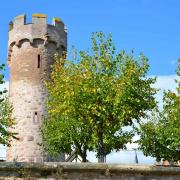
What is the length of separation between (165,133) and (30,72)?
1171cm

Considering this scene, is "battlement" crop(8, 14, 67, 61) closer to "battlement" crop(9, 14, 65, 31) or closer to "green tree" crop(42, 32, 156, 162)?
"battlement" crop(9, 14, 65, 31)

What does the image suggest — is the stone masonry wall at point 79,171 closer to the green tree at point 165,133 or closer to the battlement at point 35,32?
the green tree at point 165,133

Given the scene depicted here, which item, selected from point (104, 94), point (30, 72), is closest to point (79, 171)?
point (104, 94)

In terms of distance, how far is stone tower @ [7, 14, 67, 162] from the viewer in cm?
3362

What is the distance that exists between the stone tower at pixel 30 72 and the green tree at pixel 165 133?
24.1ft

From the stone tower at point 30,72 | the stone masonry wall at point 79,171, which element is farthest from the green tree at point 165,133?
the stone masonry wall at point 79,171

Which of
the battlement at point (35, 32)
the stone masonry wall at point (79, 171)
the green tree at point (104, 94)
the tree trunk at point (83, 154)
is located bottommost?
the stone masonry wall at point (79, 171)

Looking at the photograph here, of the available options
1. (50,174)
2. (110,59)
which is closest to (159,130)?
(110,59)

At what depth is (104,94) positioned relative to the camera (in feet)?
83.2

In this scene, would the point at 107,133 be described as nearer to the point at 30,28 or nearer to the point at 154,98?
the point at 154,98

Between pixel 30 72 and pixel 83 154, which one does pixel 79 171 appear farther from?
pixel 30 72

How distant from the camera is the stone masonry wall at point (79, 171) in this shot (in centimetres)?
1322

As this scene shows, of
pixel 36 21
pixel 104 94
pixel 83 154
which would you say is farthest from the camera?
pixel 36 21

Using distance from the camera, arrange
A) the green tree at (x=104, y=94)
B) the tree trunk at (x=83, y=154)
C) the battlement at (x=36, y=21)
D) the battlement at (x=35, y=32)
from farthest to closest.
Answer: the battlement at (x=36, y=21)
the battlement at (x=35, y=32)
the tree trunk at (x=83, y=154)
the green tree at (x=104, y=94)
